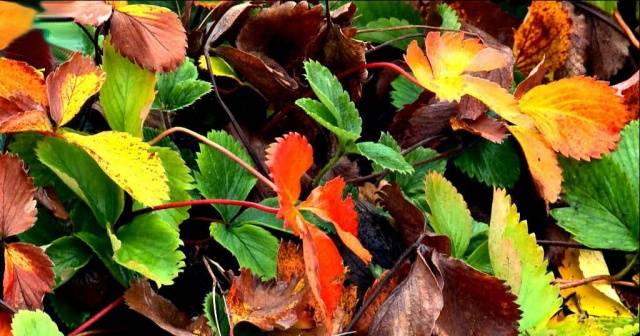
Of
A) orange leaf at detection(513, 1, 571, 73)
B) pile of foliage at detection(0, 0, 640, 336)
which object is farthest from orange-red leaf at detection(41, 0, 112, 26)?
orange leaf at detection(513, 1, 571, 73)

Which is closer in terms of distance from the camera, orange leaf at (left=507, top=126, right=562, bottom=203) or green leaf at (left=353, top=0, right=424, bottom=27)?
orange leaf at (left=507, top=126, right=562, bottom=203)

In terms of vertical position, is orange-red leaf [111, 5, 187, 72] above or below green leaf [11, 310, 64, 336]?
above

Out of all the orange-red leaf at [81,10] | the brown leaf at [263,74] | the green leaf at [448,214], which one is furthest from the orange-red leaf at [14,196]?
the green leaf at [448,214]

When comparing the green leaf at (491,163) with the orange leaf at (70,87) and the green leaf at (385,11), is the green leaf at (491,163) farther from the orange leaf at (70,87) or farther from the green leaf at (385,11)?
the orange leaf at (70,87)

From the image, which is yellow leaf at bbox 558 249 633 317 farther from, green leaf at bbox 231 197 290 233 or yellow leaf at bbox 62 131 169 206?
yellow leaf at bbox 62 131 169 206

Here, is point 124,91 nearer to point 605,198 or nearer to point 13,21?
point 13,21

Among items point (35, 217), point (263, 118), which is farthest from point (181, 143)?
point (35, 217)

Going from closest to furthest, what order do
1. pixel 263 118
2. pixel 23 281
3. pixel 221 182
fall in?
pixel 23 281
pixel 221 182
pixel 263 118

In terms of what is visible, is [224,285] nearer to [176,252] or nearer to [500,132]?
[176,252]
